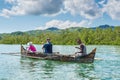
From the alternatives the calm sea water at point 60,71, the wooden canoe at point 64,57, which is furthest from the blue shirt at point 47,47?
the calm sea water at point 60,71

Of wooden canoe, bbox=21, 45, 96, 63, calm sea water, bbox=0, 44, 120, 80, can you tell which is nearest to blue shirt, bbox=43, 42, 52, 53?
wooden canoe, bbox=21, 45, 96, 63

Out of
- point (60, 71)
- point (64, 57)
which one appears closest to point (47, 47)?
point (64, 57)

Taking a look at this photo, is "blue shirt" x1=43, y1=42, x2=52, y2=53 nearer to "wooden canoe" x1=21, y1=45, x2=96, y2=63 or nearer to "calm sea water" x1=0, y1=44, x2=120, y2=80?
"wooden canoe" x1=21, y1=45, x2=96, y2=63

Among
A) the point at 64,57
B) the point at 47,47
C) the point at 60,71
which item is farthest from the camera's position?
the point at 47,47

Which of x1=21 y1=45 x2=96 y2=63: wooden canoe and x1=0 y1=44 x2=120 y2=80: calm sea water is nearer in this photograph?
x1=0 y1=44 x2=120 y2=80: calm sea water

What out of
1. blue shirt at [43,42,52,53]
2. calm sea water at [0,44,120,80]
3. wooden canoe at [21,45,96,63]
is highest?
blue shirt at [43,42,52,53]

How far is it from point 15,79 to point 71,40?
166979 millimetres

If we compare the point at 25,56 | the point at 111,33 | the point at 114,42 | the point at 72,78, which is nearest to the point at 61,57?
the point at 25,56

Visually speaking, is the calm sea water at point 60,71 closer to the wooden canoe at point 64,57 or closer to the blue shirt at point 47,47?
the wooden canoe at point 64,57

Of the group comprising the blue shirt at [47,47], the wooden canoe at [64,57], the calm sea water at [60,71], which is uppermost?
the blue shirt at [47,47]

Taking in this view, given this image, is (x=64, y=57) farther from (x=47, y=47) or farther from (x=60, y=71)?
(x=60, y=71)

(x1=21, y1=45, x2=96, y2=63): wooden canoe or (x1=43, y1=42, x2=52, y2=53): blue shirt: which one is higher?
(x1=43, y1=42, x2=52, y2=53): blue shirt

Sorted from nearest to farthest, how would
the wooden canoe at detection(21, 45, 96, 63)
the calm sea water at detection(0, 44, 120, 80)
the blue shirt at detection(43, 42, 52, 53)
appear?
the calm sea water at detection(0, 44, 120, 80) < the wooden canoe at detection(21, 45, 96, 63) < the blue shirt at detection(43, 42, 52, 53)

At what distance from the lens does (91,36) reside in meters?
175
